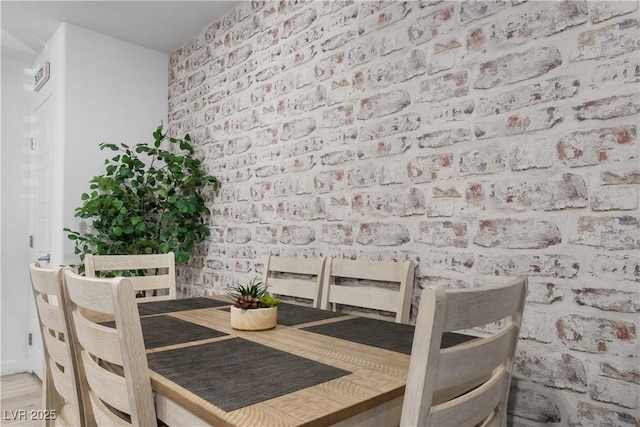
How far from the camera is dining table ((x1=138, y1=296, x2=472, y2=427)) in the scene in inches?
35.7

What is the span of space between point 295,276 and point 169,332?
119 cm

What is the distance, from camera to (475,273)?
1.75 metres

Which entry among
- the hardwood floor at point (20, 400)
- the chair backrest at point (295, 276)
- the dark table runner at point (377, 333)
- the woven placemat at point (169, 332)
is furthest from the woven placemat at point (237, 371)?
the hardwood floor at point (20, 400)

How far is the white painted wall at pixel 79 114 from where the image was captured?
3377mm

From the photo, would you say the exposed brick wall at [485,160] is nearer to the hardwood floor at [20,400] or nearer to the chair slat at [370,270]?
the chair slat at [370,270]

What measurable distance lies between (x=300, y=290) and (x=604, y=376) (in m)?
1.42

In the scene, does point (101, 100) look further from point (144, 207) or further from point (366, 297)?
point (366, 297)

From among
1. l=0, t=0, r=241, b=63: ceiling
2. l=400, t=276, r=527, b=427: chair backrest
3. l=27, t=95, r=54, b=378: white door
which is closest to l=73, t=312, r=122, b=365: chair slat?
l=400, t=276, r=527, b=427: chair backrest

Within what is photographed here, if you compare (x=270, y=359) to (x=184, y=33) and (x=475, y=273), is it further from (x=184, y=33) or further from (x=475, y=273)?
(x=184, y=33)

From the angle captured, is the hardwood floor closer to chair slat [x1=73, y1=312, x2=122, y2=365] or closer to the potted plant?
the potted plant

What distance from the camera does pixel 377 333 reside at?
5.12 feet

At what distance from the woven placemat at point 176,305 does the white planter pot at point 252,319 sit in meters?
0.50

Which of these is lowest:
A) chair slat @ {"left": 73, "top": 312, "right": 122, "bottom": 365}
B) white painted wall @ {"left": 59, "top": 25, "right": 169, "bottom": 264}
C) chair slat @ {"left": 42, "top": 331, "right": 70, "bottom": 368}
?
chair slat @ {"left": 42, "top": 331, "right": 70, "bottom": 368}

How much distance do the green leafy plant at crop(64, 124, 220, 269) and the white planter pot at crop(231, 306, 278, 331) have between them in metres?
1.82
